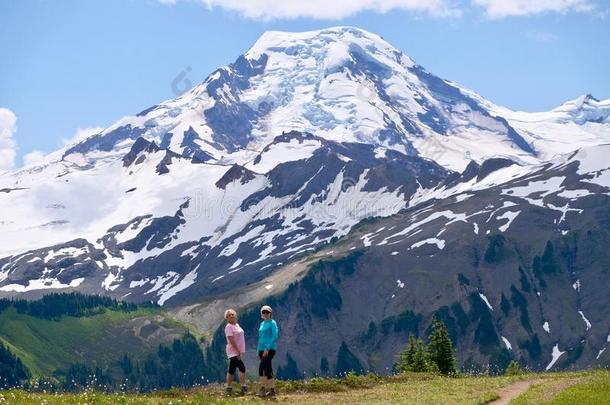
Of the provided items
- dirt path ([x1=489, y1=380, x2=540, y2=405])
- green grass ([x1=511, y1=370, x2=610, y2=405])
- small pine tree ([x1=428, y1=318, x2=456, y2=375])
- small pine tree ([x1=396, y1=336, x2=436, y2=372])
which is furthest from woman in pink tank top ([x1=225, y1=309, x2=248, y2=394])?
small pine tree ([x1=428, y1=318, x2=456, y2=375])

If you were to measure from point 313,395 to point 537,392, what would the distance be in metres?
10.1

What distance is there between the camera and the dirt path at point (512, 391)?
4145 cm

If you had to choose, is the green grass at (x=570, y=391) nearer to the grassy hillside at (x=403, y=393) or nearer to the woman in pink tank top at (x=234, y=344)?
the grassy hillside at (x=403, y=393)

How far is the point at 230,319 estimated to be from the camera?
4125 cm

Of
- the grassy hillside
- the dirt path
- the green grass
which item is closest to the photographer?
the grassy hillside

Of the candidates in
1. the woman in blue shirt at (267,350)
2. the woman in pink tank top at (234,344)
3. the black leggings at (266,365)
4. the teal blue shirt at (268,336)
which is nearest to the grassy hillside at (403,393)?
the woman in blue shirt at (267,350)

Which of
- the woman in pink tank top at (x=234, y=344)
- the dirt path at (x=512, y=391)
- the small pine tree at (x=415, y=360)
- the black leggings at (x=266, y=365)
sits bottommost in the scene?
the small pine tree at (x=415, y=360)

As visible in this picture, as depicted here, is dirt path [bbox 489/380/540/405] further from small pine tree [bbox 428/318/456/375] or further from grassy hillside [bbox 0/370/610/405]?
small pine tree [bbox 428/318/456/375]

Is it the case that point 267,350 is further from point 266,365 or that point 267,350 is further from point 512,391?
point 512,391

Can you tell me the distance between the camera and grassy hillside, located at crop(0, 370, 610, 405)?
3756 cm

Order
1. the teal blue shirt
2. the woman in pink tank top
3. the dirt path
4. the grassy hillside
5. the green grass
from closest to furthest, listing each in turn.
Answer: the grassy hillside → the green grass → the woman in pink tank top → the teal blue shirt → the dirt path

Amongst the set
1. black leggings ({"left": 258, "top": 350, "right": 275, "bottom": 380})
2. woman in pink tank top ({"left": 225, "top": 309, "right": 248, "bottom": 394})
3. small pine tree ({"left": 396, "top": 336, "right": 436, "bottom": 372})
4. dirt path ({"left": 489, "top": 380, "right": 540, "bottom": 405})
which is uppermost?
woman in pink tank top ({"left": 225, "top": 309, "right": 248, "bottom": 394})

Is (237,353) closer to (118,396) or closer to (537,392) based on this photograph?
(118,396)

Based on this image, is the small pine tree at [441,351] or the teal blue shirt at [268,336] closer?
the teal blue shirt at [268,336]
